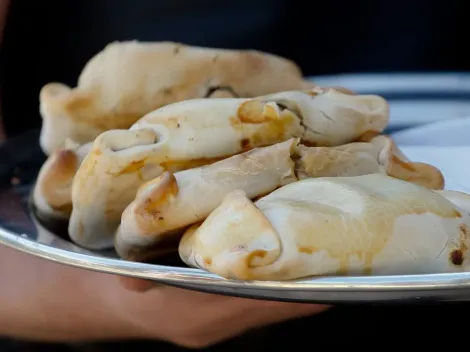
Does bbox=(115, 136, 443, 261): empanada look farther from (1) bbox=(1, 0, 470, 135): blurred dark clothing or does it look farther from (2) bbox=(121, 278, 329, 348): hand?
(1) bbox=(1, 0, 470, 135): blurred dark clothing

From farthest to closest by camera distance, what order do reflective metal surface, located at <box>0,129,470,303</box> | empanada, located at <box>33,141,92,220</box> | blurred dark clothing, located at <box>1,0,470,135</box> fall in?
blurred dark clothing, located at <box>1,0,470,135</box>
empanada, located at <box>33,141,92,220</box>
reflective metal surface, located at <box>0,129,470,303</box>

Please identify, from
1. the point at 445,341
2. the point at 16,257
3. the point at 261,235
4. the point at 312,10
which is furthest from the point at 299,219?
the point at 312,10

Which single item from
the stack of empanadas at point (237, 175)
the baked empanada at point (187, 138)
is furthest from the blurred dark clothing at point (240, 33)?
the baked empanada at point (187, 138)

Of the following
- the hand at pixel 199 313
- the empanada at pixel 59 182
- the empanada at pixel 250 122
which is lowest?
the hand at pixel 199 313

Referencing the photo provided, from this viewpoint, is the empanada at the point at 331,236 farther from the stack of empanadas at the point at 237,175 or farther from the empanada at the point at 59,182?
the empanada at the point at 59,182

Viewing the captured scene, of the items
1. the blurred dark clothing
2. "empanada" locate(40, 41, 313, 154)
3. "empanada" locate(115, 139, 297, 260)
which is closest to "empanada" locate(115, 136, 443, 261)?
"empanada" locate(115, 139, 297, 260)

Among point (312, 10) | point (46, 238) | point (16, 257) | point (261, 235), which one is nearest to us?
point (261, 235)

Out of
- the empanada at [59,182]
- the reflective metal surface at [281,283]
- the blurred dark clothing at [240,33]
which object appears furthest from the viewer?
the blurred dark clothing at [240,33]

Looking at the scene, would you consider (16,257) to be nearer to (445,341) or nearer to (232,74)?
(232,74)
